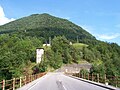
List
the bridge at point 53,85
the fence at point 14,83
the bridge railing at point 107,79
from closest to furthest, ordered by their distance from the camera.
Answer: the fence at point 14,83, the bridge at point 53,85, the bridge railing at point 107,79

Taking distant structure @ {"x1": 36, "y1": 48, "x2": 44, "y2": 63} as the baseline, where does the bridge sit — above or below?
below

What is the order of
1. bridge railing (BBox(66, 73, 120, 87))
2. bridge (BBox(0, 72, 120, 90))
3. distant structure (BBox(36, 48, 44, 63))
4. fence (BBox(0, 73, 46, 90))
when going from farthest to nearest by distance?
distant structure (BBox(36, 48, 44, 63)), bridge railing (BBox(66, 73, 120, 87)), bridge (BBox(0, 72, 120, 90)), fence (BBox(0, 73, 46, 90))

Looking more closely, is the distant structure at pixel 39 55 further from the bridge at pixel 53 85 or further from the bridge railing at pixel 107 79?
the bridge at pixel 53 85

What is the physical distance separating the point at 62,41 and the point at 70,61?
2575cm

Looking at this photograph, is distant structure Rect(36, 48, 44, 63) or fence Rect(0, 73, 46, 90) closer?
fence Rect(0, 73, 46, 90)

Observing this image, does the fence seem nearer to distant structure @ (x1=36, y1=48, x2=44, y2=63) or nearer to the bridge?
the bridge

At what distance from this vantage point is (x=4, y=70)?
9144cm

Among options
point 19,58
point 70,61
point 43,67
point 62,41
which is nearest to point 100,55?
point 62,41

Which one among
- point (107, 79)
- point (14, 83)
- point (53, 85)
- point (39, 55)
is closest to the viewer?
point (14, 83)

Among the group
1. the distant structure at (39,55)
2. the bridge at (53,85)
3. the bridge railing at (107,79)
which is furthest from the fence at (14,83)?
the distant structure at (39,55)

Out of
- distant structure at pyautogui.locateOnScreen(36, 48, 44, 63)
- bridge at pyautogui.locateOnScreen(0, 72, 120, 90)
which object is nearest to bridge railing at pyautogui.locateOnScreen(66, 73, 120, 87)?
bridge at pyautogui.locateOnScreen(0, 72, 120, 90)

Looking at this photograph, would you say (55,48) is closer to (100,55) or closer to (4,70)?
(100,55)

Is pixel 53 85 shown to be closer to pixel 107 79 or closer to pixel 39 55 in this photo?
pixel 107 79

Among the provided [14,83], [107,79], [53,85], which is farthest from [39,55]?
[14,83]
